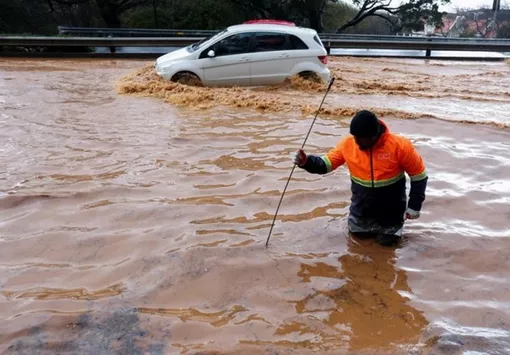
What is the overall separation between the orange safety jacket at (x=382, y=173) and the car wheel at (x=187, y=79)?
772 centimetres

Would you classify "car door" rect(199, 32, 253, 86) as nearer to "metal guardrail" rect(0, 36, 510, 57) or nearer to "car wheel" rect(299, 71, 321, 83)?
"car wheel" rect(299, 71, 321, 83)

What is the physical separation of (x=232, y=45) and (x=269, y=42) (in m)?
0.92

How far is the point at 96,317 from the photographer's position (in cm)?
341

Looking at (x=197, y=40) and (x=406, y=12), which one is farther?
(x=406, y=12)

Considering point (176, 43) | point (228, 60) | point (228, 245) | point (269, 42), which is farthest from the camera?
point (176, 43)

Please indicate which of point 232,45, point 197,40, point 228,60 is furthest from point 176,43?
point 228,60

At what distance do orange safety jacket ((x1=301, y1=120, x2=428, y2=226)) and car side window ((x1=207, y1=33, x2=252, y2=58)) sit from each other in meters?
7.77

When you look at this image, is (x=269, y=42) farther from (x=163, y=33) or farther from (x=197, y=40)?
(x=163, y=33)

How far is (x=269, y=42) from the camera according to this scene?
38.8 feet

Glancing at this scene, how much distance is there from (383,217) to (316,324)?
142 centimetres

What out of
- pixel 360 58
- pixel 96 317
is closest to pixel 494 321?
pixel 96 317

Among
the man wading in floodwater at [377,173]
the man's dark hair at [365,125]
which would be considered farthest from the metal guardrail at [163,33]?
the man's dark hair at [365,125]

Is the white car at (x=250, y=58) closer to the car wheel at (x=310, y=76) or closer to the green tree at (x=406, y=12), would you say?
the car wheel at (x=310, y=76)

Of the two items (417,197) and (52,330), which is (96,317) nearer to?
(52,330)
